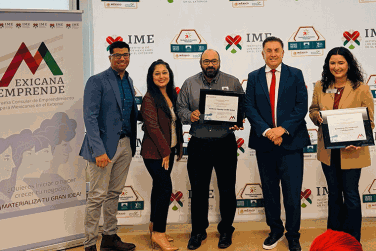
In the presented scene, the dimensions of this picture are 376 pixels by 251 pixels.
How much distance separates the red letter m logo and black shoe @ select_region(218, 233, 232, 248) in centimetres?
210

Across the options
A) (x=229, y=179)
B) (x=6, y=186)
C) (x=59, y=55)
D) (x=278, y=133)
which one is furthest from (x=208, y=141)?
(x=6, y=186)

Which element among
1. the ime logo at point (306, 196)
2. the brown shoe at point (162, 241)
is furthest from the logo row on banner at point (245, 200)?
the brown shoe at point (162, 241)

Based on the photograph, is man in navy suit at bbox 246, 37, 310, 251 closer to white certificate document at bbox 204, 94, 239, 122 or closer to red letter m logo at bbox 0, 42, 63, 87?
white certificate document at bbox 204, 94, 239, 122

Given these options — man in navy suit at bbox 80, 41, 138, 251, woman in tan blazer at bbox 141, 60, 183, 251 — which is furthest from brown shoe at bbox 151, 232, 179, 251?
man in navy suit at bbox 80, 41, 138, 251

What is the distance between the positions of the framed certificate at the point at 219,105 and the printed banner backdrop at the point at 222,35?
0.81 m

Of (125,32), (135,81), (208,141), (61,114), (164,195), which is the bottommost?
(164,195)

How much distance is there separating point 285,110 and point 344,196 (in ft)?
2.94

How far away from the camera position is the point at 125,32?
145 inches

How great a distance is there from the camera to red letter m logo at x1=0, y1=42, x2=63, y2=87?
9.53ft

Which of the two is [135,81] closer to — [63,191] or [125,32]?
[125,32]

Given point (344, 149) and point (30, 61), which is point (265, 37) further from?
point (30, 61)

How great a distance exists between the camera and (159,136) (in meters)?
2.97

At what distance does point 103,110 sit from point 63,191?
34.3 inches

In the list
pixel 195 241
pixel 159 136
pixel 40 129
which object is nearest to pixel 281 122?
pixel 159 136
